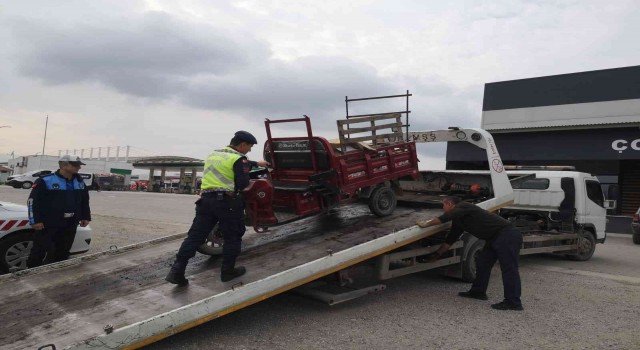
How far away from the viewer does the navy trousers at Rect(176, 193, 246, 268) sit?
4.55 m

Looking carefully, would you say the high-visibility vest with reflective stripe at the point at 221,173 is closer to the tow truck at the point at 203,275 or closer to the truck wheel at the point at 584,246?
the tow truck at the point at 203,275

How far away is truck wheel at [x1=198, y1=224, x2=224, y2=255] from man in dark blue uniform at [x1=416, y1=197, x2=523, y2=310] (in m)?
2.57

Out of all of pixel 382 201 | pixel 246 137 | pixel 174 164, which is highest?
pixel 174 164

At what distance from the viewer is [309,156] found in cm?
627

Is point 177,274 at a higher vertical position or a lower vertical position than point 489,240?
lower

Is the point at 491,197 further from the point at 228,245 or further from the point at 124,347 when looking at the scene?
the point at 124,347

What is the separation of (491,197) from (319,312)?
3516mm

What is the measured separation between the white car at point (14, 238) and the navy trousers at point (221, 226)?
3.38 m

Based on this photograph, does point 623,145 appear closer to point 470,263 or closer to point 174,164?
point 470,263

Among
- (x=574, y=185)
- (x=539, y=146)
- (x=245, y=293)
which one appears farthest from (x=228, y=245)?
(x=539, y=146)

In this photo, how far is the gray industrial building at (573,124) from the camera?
1752cm

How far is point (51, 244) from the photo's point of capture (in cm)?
584

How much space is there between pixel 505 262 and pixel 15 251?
6.60 meters

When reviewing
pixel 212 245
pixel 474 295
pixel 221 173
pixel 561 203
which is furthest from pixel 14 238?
pixel 561 203
